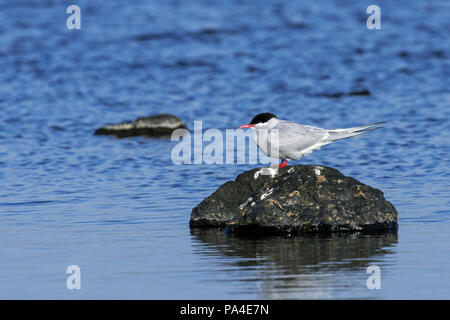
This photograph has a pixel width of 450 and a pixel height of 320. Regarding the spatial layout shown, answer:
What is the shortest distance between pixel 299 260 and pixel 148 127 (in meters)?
8.82

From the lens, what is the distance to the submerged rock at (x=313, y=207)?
26.8 ft

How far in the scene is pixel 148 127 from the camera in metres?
15.6

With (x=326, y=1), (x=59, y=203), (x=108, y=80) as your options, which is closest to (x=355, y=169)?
(x=59, y=203)

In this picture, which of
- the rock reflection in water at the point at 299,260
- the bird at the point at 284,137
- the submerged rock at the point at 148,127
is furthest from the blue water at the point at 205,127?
the bird at the point at 284,137

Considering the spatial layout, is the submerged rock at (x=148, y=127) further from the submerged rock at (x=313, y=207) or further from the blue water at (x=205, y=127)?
the submerged rock at (x=313, y=207)

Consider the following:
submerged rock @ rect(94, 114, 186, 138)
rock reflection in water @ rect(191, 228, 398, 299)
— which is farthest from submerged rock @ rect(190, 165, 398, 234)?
submerged rock @ rect(94, 114, 186, 138)

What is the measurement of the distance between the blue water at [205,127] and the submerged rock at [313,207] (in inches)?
9.0

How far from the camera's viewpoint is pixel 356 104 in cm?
1669

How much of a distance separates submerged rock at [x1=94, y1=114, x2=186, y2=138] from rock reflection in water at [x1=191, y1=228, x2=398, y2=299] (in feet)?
22.5

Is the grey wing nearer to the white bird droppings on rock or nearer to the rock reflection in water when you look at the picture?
the white bird droppings on rock

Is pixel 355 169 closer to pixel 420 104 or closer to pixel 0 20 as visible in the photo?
pixel 420 104

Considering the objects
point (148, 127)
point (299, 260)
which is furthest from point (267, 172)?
point (148, 127)
